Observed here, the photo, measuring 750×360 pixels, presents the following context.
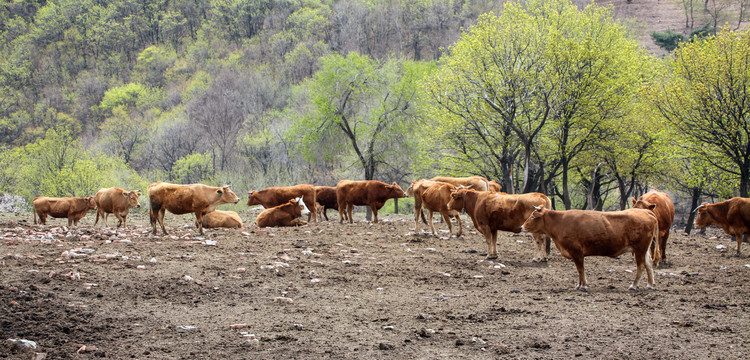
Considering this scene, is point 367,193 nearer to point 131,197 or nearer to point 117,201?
point 131,197

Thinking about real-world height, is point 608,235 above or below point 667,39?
below

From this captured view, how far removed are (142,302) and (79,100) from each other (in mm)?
118936

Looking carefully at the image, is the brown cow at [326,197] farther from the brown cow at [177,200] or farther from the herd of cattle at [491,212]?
the brown cow at [177,200]

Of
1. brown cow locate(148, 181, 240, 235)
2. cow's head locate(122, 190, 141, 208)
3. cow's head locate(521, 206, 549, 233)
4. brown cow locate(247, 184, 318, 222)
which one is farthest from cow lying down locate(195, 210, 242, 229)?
cow's head locate(521, 206, 549, 233)

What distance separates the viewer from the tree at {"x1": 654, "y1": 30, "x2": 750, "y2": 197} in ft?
70.3

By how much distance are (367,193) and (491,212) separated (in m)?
9.50

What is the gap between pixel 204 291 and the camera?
33.2 feet

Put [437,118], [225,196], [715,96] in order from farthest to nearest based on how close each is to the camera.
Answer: [437,118] < [715,96] < [225,196]

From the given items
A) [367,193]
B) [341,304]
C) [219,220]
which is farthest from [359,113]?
[341,304]

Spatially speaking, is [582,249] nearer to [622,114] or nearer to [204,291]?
[204,291]

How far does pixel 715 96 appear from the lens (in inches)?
862

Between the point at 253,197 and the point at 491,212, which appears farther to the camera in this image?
the point at 253,197

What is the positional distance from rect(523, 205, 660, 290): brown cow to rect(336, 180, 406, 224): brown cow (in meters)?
12.2

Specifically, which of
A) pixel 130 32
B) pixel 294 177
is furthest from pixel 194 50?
pixel 294 177
